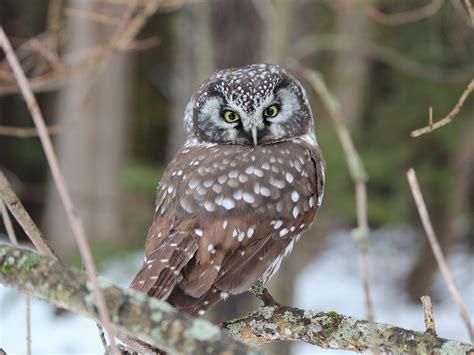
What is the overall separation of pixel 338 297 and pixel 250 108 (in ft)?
29.4

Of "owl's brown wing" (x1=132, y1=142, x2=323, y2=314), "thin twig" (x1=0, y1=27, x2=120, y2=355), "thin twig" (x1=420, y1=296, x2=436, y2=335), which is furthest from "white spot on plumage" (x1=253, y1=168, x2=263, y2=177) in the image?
"thin twig" (x1=0, y1=27, x2=120, y2=355)

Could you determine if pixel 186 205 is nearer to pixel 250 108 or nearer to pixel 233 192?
pixel 233 192

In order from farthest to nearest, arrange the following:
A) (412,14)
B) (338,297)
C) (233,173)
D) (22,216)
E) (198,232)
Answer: (338,297)
(412,14)
(233,173)
(198,232)
(22,216)

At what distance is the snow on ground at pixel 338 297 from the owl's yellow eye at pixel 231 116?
5.02 metres

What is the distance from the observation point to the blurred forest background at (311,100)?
756 centimetres

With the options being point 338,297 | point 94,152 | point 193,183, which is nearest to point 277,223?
point 193,183

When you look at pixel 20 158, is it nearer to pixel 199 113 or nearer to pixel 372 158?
pixel 372 158

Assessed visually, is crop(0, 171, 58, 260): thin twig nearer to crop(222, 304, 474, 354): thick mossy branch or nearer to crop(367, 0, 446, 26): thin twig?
crop(222, 304, 474, 354): thick mossy branch

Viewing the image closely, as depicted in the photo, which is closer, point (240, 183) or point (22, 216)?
point (22, 216)

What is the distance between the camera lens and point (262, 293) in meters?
3.20

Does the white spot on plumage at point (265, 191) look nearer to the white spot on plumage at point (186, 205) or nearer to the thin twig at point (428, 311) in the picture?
the white spot on plumage at point (186, 205)

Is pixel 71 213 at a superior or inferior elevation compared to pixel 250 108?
inferior

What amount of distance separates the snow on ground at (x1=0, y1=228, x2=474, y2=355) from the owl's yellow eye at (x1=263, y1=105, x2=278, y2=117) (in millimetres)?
4900

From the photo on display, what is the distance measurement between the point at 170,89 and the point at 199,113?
11.2m
